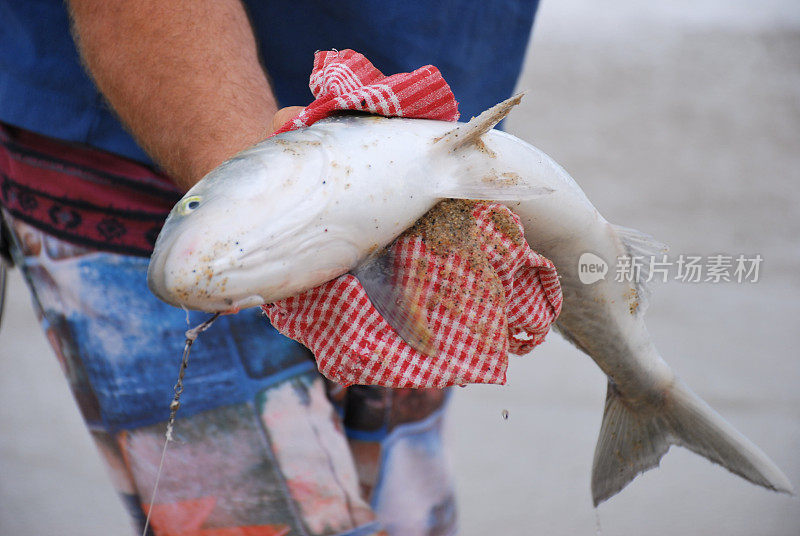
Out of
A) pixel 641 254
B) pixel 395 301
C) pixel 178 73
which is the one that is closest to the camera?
pixel 395 301

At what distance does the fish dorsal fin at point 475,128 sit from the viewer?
702 mm

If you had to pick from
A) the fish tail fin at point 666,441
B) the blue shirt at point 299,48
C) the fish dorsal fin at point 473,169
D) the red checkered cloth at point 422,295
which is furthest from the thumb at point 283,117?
the fish tail fin at point 666,441

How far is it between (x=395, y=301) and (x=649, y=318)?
8.04 ft

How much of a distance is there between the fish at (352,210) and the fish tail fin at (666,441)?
0.75ft

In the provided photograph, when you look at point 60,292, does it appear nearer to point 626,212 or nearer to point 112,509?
point 112,509

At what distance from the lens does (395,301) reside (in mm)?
722

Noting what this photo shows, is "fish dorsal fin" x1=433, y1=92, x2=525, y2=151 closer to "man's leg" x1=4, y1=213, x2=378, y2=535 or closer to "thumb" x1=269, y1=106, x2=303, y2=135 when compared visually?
"thumb" x1=269, y1=106, x2=303, y2=135

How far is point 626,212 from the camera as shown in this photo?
374 centimetres

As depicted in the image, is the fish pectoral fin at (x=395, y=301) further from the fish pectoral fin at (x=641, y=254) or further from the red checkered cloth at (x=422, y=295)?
the fish pectoral fin at (x=641, y=254)

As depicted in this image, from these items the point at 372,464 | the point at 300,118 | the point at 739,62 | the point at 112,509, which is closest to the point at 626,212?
the point at 739,62

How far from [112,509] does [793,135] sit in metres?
4.02

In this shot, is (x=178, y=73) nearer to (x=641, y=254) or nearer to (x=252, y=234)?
(x=252, y=234)

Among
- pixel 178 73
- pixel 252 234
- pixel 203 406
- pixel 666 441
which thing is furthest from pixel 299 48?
pixel 666 441

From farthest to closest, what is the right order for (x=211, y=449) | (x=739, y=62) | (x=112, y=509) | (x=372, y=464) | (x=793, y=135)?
(x=739, y=62)
(x=793, y=135)
(x=112, y=509)
(x=372, y=464)
(x=211, y=449)
